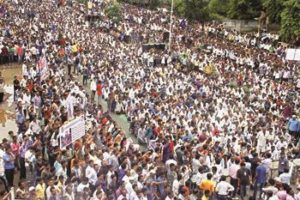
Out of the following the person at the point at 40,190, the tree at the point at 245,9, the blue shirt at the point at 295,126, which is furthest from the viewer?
the tree at the point at 245,9

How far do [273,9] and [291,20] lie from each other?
15.5 ft

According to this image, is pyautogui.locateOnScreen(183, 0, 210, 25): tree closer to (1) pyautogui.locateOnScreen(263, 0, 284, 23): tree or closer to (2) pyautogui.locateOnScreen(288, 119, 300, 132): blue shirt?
(1) pyautogui.locateOnScreen(263, 0, 284, 23): tree

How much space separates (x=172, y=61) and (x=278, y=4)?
41.3 feet

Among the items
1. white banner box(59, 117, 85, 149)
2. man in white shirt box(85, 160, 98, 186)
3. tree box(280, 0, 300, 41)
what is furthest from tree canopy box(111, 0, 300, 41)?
man in white shirt box(85, 160, 98, 186)

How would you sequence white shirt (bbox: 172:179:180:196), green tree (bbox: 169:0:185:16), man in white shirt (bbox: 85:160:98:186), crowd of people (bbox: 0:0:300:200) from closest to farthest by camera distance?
1. man in white shirt (bbox: 85:160:98:186)
2. white shirt (bbox: 172:179:180:196)
3. crowd of people (bbox: 0:0:300:200)
4. green tree (bbox: 169:0:185:16)

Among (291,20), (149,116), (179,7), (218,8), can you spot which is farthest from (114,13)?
(149,116)

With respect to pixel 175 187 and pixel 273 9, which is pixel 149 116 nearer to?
pixel 175 187

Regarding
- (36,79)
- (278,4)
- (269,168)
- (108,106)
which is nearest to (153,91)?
(108,106)

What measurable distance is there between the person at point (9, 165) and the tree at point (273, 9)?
27891 mm

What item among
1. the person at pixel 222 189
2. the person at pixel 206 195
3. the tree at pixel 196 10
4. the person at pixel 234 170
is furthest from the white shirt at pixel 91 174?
A: the tree at pixel 196 10

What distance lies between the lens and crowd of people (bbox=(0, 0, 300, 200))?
12.8 meters

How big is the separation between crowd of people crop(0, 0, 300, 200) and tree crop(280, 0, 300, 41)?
1070 millimetres

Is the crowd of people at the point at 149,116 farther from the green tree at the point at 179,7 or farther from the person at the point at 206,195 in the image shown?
the green tree at the point at 179,7

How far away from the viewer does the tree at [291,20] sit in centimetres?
3459
